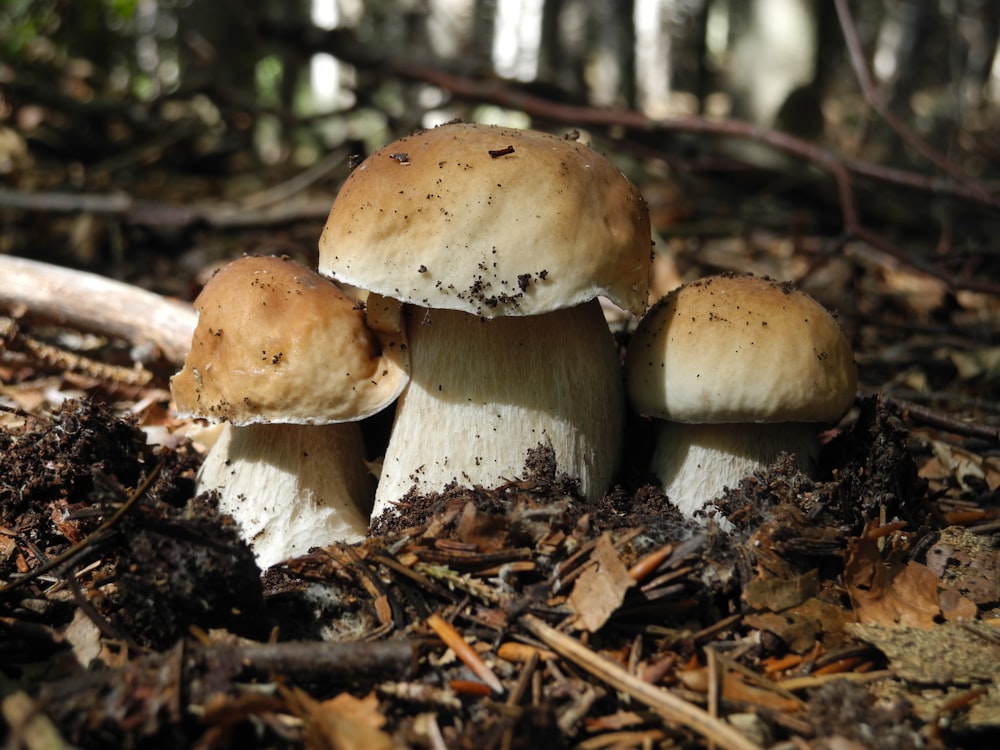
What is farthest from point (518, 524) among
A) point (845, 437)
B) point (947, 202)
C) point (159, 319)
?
Result: point (947, 202)

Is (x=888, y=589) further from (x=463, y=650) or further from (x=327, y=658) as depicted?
(x=327, y=658)

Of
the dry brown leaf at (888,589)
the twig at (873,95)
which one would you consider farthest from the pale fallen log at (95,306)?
the twig at (873,95)

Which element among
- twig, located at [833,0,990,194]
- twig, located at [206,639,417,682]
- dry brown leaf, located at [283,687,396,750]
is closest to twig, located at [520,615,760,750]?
twig, located at [206,639,417,682]

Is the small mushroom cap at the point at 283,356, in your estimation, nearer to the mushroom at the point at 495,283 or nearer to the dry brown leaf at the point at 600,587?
the mushroom at the point at 495,283

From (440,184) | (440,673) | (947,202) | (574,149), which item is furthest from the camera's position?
(947,202)

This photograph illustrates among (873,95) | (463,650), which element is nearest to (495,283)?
(463,650)

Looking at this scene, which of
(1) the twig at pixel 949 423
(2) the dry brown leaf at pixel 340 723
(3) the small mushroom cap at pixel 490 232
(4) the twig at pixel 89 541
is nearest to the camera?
(2) the dry brown leaf at pixel 340 723

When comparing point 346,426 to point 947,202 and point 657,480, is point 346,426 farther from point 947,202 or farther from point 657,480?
point 947,202

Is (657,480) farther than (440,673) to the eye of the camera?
Yes
